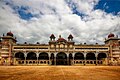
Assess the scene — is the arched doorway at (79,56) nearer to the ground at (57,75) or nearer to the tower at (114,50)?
the tower at (114,50)

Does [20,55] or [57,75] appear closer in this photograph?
[57,75]

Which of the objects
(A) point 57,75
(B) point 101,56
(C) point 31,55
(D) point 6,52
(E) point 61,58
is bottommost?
(A) point 57,75

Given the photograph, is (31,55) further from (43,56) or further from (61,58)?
(61,58)

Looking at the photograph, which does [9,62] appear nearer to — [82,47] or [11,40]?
[11,40]

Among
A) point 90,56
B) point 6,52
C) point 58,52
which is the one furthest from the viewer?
point 90,56

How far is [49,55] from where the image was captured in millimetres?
69938

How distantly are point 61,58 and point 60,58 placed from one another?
17.9 inches

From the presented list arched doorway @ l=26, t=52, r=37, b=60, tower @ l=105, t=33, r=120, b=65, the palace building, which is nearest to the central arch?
the palace building

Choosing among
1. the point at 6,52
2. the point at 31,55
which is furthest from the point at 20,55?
the point at 6,52

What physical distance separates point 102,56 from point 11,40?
42.5m

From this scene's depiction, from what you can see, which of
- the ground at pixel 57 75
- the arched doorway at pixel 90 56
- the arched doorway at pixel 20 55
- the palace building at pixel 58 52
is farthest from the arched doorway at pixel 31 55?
the ground at pixel 57 75

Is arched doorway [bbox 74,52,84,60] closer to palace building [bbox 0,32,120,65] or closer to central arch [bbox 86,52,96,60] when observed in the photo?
palace building [bbox 0,32,120,65]

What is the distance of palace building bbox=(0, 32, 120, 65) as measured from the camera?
6981 cm

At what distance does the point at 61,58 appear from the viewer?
243 ft
